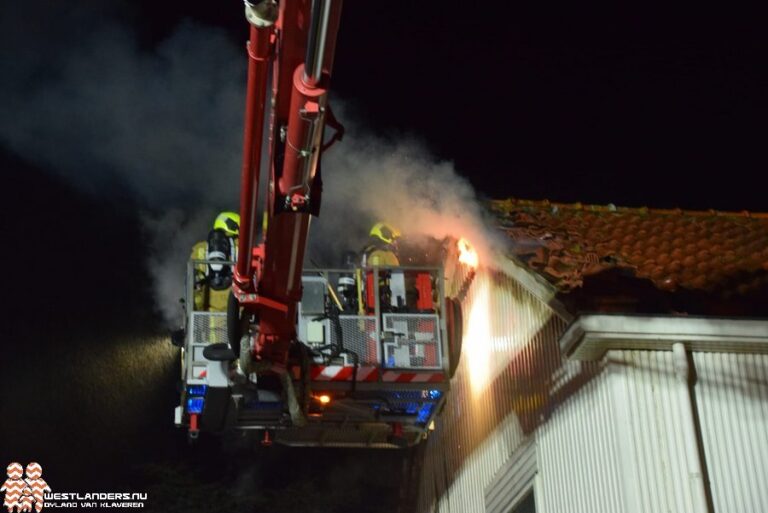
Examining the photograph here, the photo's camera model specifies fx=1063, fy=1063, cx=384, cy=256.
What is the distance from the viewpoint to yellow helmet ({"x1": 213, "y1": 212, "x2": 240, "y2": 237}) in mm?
11906

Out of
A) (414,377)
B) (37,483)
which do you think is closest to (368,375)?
(414,377)

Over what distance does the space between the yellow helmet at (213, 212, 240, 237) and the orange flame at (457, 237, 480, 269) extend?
2.55m

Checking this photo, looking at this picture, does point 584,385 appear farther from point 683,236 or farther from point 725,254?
point 683,236

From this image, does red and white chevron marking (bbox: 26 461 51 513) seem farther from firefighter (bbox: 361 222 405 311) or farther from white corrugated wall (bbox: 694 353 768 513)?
white corrugated wall (bbox: 694 353 768 513)

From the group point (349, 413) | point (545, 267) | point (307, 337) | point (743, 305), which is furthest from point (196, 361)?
Result: point (743, 305)

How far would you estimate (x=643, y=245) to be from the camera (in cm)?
1129

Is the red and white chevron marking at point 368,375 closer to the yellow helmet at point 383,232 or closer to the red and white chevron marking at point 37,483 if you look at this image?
the yellow helmet at point 383,232

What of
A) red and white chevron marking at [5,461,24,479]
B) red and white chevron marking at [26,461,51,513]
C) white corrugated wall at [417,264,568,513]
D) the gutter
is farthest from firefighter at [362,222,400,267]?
red and white chevron marking at [5,461,24,479]

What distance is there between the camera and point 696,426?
26.7ft

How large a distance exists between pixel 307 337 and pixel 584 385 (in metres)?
3.51

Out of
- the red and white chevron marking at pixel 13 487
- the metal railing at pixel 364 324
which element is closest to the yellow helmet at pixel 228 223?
the metal railing at pixel 364 324

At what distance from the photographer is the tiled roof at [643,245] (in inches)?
359

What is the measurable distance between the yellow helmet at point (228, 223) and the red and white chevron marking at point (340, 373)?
1.85 m

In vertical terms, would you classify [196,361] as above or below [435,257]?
below
